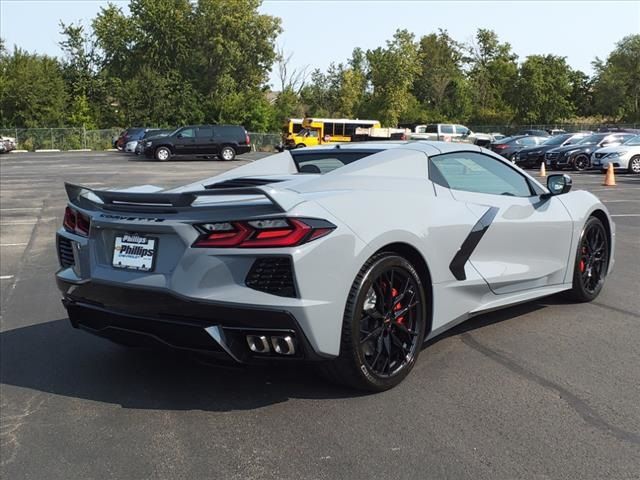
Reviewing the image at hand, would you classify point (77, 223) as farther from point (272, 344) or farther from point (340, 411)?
point (340, 411)

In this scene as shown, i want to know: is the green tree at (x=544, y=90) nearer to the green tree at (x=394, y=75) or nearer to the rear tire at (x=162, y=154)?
the green tree at (x=394, y=75)

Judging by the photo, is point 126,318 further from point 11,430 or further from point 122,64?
point 122,64

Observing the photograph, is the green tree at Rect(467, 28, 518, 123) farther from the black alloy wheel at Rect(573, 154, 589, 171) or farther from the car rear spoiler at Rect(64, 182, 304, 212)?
the car rear spoiler at Rect(64, 182, 304, 212)

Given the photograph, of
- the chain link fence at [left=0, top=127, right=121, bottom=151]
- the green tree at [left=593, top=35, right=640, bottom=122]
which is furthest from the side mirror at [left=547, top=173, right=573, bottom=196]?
the green tree at [left=593, top=35, right=640, bottom=122]

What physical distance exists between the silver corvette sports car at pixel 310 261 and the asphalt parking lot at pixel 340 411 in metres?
0.32

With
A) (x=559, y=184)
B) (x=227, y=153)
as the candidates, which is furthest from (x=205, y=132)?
(x=559, y=184)

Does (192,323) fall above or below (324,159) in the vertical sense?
below

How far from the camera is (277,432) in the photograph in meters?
3.37

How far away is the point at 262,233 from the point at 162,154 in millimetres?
32827

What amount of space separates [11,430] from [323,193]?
209cm

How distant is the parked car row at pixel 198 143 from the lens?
34906 mm

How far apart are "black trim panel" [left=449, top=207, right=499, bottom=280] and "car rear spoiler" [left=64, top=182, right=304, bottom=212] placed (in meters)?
1.28

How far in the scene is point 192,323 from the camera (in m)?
3.40

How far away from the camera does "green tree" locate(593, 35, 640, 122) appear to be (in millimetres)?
70000
